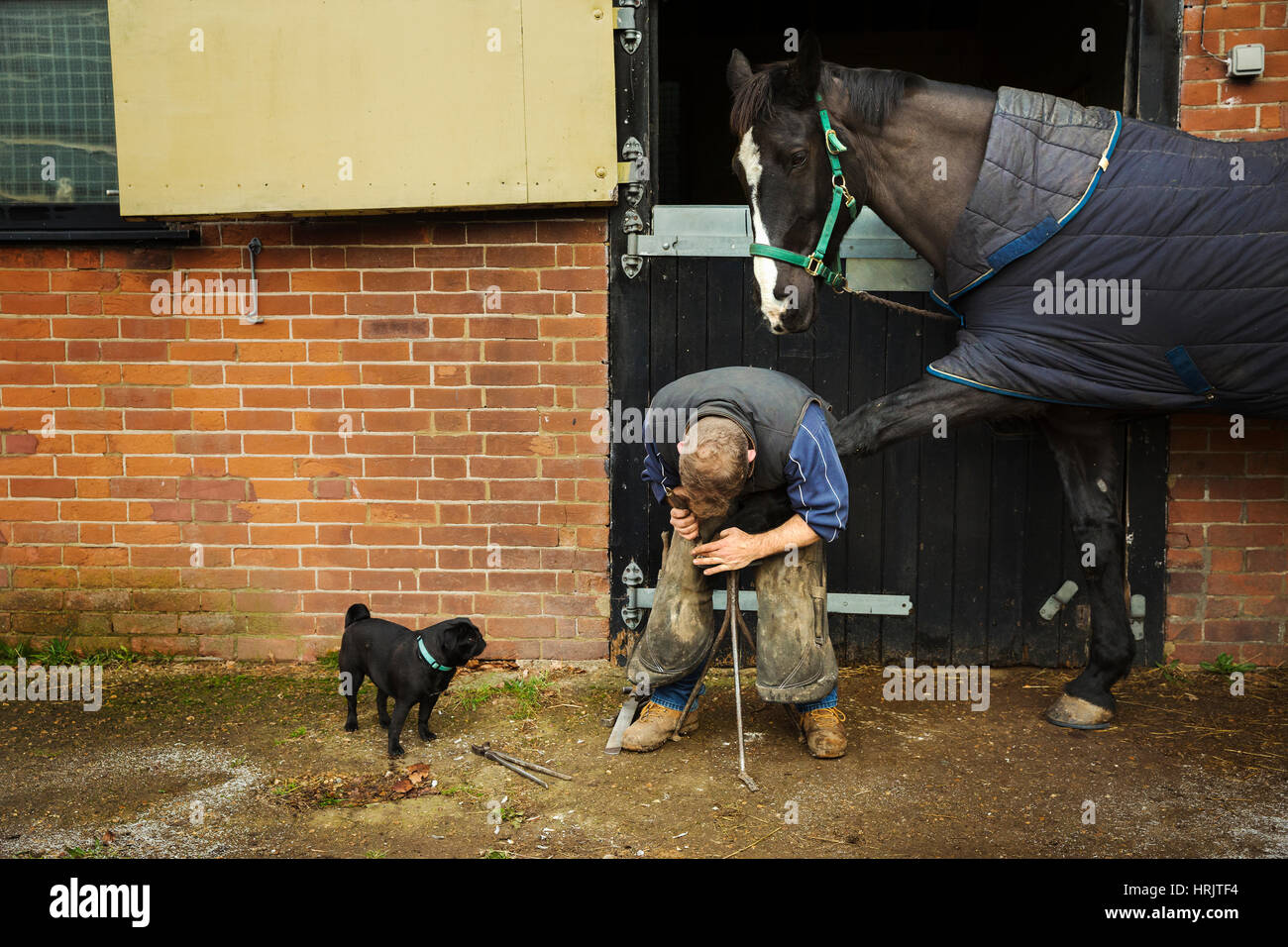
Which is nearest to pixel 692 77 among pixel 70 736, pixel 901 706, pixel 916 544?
pixel 916 544

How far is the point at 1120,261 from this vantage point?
144 inches

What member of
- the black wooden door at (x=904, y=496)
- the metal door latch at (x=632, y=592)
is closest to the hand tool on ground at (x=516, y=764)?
the metal door latch at (x=632, y=592)

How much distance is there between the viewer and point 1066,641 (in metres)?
4.68

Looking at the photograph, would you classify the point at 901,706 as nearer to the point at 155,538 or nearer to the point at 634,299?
the point at 634,299

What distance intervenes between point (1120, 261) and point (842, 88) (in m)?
1.12

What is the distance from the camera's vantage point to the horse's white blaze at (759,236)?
373 centimetres

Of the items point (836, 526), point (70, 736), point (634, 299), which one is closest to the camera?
point (836, 526)

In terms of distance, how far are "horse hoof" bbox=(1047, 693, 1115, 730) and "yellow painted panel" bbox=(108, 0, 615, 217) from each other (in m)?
2.72

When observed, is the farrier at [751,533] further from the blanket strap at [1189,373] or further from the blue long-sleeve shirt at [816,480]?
the blanket strap at [1189,373]

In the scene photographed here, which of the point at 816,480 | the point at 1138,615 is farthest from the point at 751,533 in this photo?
the point at 1138,615

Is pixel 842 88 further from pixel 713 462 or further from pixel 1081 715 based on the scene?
pixel 1081 715

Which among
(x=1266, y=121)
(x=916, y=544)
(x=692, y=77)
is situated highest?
(x=692, y=77)

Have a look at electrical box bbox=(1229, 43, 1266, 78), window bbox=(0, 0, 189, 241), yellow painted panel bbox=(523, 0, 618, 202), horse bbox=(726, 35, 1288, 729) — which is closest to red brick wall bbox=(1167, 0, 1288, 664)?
horse bbox=(726, 35, 1288, 729)

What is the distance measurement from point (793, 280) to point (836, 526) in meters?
0.87
